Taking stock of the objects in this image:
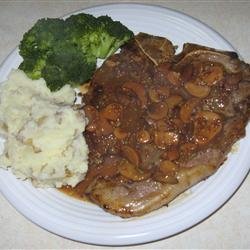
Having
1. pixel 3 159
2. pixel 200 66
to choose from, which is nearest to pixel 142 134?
pixel 200 66

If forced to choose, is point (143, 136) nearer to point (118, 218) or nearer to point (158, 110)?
point (158, 110)

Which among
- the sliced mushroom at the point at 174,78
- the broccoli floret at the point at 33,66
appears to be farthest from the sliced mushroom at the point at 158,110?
the broccoli floret at the point at 33,66

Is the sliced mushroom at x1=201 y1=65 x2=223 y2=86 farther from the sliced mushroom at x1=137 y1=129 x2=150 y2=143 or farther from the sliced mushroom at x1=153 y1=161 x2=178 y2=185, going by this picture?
the sliced mushroom at x1=153 y1=161 x2=178 y2=185

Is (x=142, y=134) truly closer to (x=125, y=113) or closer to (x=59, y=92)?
(x=125, y=113)

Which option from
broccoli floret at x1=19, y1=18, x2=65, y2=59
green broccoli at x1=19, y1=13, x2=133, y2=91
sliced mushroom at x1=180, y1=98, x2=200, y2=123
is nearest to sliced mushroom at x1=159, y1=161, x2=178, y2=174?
sliced mushroom at x1=180, y1=98, x2=200, y2=123

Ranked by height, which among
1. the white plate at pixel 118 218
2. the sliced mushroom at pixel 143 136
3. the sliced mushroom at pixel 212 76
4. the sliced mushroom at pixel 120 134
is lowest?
the white plate at pixel 118 218

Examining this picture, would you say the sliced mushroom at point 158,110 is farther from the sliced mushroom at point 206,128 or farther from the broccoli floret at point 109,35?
the broccoli floret at point 109,35

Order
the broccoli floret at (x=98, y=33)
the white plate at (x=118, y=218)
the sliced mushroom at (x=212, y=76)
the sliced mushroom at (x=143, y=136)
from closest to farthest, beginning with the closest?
the white plate at (x=118, y=218), the sliced mushroom at (x=143, y=136), the sliced mushroom at (x=212, y=76), the broccoli floret at (x=98, y=33)
